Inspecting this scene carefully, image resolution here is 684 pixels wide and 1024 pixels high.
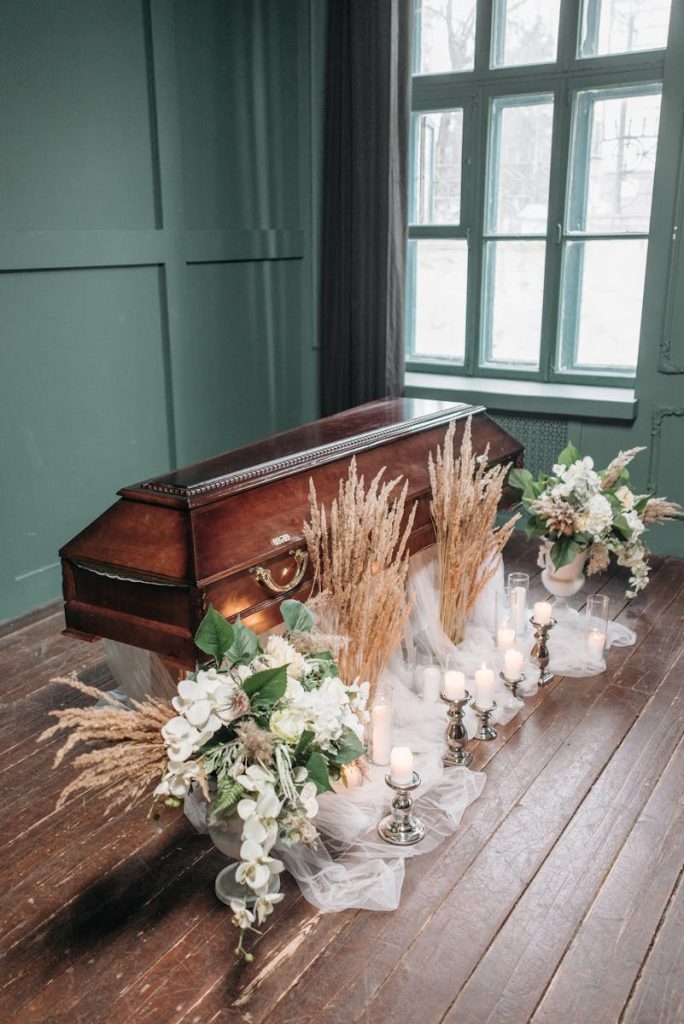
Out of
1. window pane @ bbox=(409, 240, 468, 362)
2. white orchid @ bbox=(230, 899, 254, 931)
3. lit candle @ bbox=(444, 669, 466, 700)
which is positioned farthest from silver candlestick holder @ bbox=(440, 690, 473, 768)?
window pane @ bbox=(409, 240, 468, 362)

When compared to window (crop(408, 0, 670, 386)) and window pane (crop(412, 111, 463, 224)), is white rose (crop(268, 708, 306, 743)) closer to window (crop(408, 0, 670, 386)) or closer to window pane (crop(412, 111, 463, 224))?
window (crop(408, 0, 670, 386))

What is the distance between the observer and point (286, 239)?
4582mm

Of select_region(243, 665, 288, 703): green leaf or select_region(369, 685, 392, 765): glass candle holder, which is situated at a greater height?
select_region(243, 665, 288, 703): green leaf

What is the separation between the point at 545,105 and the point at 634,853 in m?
3.46

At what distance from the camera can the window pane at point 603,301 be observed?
430 centimetres

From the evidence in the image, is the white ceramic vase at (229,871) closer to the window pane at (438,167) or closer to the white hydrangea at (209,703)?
the white hydrangea at (209,703)

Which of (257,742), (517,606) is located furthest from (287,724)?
(517,606)

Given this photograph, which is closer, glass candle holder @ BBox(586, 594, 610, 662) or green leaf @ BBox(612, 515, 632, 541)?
glass candle holder @ BBox(586, 594, 610, 662)

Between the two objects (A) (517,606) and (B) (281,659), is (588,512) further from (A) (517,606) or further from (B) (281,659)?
(B) (281,659)

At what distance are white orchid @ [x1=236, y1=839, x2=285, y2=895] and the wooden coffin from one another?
696mm

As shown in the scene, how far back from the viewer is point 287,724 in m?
1.71

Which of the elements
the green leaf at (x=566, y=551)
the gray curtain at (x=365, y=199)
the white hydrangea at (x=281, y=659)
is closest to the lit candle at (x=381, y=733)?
the white hydrangea at (x=281, y=659)

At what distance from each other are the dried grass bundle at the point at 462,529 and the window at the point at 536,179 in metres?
1.78

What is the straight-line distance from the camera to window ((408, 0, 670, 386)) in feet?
13.6
